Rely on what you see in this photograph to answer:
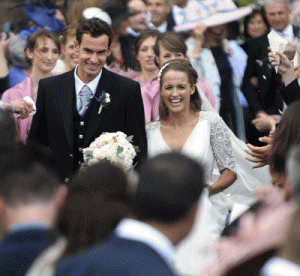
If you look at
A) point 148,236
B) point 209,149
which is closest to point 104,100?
point 209,149

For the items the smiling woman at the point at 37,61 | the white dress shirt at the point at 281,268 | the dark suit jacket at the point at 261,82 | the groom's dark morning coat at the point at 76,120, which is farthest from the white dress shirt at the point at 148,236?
the dark suit jacket at the point at 261,82

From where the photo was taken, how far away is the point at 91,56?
5.04 metres

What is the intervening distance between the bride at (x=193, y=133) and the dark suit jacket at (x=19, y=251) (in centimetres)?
290

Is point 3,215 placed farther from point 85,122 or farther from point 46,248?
point 85,122

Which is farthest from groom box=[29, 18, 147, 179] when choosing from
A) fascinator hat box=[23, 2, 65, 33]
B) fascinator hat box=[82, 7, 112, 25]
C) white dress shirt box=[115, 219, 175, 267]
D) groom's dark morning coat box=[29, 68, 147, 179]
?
white dress shirt box=[115, 219, 175, 267]

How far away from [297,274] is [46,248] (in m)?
0.99

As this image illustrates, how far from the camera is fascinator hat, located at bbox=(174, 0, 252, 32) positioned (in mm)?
7523

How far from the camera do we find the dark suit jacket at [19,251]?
7.33 feet

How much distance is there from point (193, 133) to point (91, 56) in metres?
1.08

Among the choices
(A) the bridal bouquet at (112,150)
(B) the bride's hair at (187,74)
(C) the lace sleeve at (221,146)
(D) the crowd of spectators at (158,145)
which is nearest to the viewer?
(D) the crowd of spectators at (158,145)

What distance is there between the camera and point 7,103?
5027 millimetres

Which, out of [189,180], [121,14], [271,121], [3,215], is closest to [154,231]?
[189,180]

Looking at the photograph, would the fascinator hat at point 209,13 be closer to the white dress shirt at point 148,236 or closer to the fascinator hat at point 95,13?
the fascinator hat at point 95,13

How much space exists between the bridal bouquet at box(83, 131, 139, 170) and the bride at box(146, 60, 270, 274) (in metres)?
0.63
